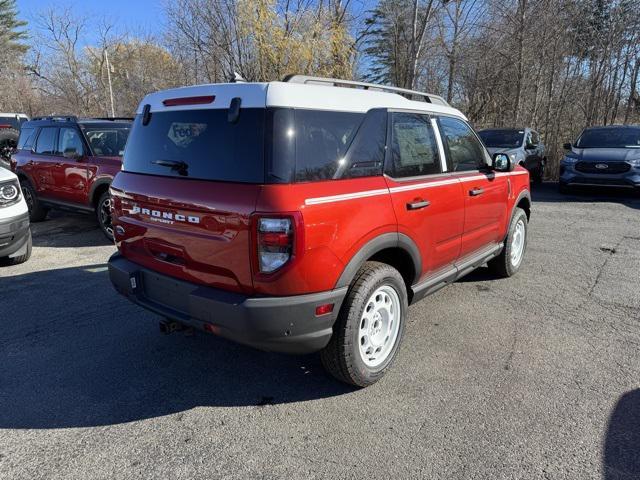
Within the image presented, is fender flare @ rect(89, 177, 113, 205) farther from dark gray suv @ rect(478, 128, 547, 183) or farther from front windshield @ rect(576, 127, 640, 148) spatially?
front windshield @ rect(576, 127, 640, 148)

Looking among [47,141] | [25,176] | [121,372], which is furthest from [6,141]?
→ [121,372]

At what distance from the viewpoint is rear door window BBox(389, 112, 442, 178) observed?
3119 millimetres

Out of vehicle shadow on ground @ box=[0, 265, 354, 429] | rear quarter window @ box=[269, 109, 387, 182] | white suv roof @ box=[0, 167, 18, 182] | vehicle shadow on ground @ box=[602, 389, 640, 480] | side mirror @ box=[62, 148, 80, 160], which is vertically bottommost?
vehicle shadow on ground @ box=[0, 265, 354, 429]

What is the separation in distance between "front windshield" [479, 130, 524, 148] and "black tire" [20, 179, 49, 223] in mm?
11192

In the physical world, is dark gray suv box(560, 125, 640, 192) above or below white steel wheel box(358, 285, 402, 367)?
above

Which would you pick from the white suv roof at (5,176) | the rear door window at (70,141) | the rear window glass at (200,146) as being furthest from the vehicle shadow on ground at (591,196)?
the white suv roof at (5,176)

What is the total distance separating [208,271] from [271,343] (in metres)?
0.57

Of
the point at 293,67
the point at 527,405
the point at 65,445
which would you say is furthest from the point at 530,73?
the point at 65,445

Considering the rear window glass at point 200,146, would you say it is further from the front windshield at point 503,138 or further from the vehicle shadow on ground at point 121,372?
the front windshield at point 503,138

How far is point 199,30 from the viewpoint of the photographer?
1673 cm

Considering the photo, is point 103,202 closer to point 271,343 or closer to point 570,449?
point 271,343

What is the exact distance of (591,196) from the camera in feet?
38.6

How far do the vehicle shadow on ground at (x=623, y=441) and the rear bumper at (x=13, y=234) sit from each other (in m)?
6.33

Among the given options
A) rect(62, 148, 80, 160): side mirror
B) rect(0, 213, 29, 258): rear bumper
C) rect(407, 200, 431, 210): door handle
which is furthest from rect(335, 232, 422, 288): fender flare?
rect(62, 148, 80, 160): side mirror
